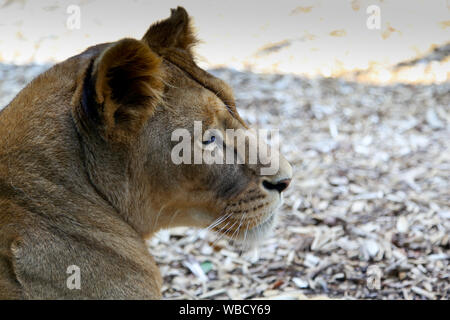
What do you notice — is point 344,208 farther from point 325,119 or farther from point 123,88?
point 123,88

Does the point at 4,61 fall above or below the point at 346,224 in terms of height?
above

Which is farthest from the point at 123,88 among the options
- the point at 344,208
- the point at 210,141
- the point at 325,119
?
the point at 325,119

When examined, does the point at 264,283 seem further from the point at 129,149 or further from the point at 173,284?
the point at 129,149

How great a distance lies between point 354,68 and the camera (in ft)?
26.4

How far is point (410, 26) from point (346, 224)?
12.5 ft

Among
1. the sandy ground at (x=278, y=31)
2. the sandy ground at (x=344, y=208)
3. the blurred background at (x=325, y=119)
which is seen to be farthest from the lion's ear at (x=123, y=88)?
the sandy ground at (x=278, y=31)

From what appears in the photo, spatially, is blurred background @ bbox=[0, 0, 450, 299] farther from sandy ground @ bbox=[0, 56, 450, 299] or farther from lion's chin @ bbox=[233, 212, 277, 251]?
lion's chin @ bbox=[233, 212, 277, 251]

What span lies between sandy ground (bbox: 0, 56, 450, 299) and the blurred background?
1 centimetres

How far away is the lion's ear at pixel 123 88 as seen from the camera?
2637mm

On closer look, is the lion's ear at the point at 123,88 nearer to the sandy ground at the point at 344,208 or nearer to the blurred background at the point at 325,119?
the blurred background at the point at 325,119

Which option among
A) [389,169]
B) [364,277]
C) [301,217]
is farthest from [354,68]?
[364,277]

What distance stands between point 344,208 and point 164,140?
2.91 meters

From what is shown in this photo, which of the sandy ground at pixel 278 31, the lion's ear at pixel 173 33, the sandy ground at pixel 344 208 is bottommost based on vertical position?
the sandy ground at pixel 344 208

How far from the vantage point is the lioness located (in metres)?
2.68
